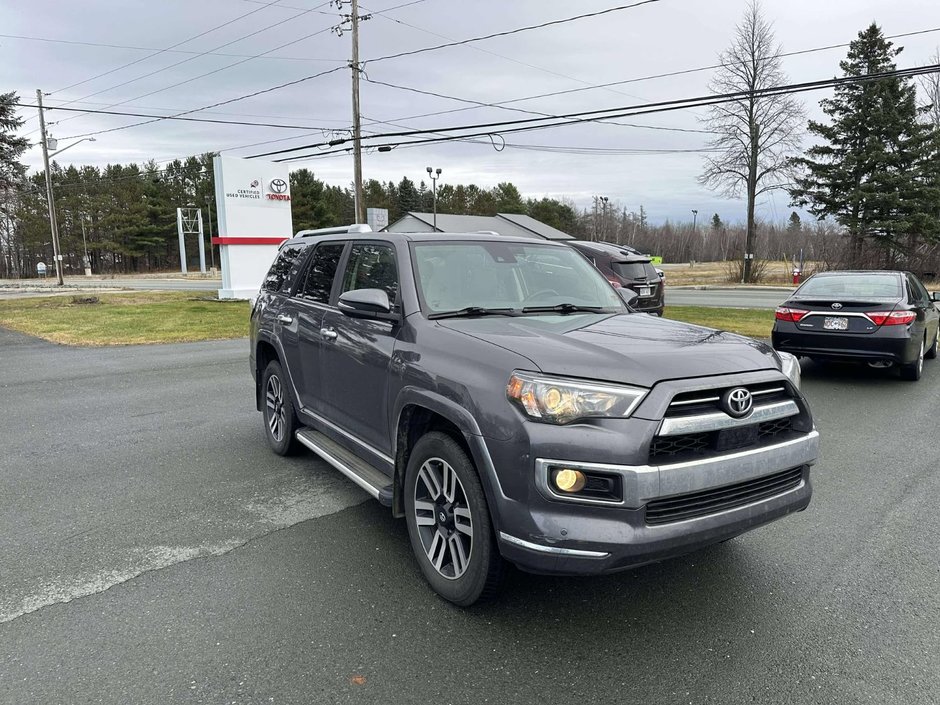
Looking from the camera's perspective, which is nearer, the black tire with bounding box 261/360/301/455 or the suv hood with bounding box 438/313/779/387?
the suv hood with bounding box 438/313/779/387

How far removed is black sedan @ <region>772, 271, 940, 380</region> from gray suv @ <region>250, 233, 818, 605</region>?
18.5ft

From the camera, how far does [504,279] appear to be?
4.12 m

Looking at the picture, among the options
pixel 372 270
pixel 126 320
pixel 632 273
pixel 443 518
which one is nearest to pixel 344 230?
pixel 372 270

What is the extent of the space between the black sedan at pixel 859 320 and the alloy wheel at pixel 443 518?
284 inches

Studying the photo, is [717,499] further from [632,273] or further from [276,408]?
[632,273]

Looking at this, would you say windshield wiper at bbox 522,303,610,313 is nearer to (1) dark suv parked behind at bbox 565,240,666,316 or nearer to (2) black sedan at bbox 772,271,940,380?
(2) black sedan at bbox 772,271,940,380

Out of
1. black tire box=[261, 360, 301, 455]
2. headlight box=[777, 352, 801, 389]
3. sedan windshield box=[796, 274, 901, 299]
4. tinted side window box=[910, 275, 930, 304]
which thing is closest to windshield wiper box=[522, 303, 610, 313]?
headlight box=[777, 352, 801, 389]

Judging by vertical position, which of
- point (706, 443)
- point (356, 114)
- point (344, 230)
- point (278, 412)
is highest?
point (356, 114)

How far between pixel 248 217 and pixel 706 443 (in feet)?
73.6

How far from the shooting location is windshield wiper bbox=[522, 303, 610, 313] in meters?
3.91

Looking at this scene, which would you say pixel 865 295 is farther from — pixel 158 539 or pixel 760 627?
pixel 158 539

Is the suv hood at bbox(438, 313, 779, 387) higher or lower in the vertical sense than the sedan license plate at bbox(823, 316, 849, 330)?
higher

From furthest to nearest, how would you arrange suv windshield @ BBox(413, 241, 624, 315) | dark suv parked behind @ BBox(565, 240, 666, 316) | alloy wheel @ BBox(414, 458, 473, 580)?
dark suv parked behind @ BBox(565, 240, 666, 316) < suv windshield @ BBox(413, 241, 624, 315) < alloy wheel @ BBox(414, 458, 473, 580)

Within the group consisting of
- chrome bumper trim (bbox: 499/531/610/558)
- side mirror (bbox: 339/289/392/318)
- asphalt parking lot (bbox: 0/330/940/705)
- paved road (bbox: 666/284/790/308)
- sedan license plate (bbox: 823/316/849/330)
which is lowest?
paved road (bbox: 666/284/790/308)
